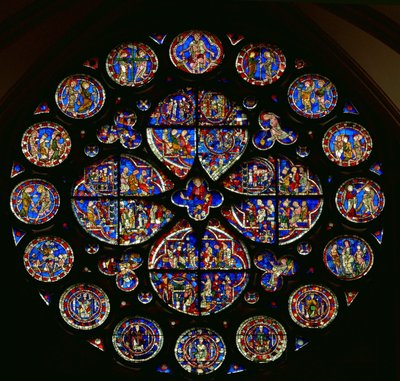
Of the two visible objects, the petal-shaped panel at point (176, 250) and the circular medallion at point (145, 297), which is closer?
→ the circular medallion at point (145, 297)

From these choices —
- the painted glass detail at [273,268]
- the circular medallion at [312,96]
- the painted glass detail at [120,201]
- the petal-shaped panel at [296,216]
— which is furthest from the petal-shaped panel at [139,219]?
the circular medallion at [312,96]

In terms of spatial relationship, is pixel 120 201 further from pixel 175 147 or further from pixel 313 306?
pixel 313 306

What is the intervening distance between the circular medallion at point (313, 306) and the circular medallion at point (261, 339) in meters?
0.23

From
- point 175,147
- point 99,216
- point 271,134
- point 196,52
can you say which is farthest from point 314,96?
point 99,216

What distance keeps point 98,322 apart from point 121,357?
43cm

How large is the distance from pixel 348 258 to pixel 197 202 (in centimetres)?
165

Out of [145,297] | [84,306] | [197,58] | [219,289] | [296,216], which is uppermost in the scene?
[197,58]

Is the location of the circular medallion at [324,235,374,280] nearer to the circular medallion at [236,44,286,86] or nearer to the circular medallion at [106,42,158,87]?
the circular medallion at [236,44,286,86]

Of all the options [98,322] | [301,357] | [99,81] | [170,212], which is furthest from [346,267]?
[99,81]

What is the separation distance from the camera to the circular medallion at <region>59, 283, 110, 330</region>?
1077cm

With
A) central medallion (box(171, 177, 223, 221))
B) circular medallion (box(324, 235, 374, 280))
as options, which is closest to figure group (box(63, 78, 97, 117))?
central medallion (box(171, 177, 223, 221))

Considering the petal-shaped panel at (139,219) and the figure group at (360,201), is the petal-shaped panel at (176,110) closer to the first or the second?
the petal-shaped panel at (139,219)

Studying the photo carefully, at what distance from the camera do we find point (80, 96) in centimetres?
1138

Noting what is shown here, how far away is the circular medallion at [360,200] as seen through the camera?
1095cm
